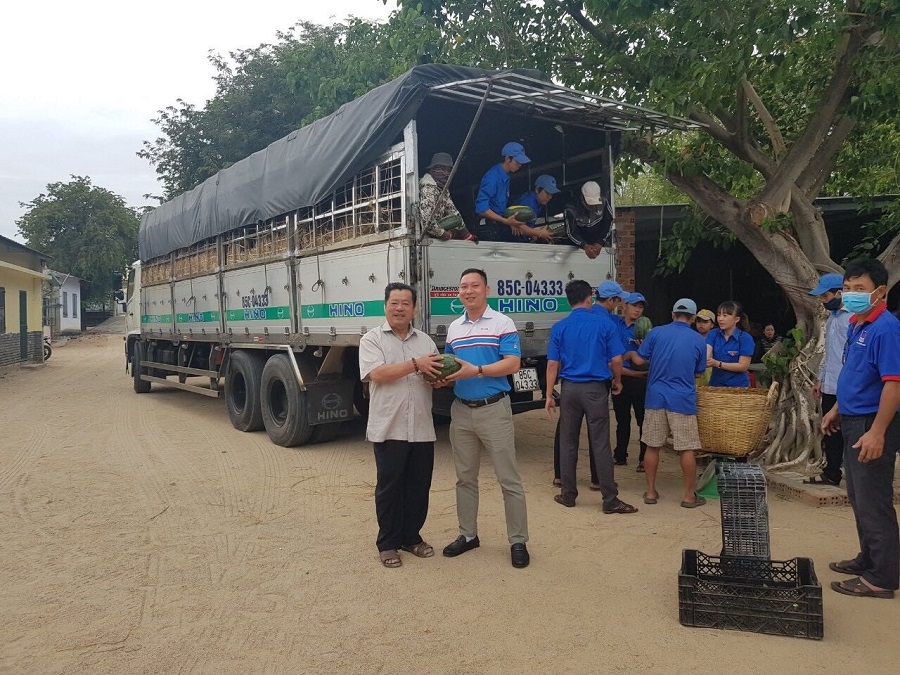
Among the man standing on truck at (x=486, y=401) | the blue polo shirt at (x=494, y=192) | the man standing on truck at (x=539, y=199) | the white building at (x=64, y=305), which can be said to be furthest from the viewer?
the white building at (x=64, y=305)

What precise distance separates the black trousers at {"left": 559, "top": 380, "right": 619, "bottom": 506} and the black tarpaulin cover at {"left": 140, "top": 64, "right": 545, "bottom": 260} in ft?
8.50

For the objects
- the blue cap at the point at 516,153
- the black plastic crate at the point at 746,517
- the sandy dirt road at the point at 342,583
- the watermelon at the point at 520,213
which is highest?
the blue cap at the point at 516,153

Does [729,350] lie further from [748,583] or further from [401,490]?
[401,490]

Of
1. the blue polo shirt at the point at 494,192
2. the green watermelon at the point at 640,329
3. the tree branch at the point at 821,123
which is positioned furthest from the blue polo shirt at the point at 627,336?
the tree branch at the point at 821,123

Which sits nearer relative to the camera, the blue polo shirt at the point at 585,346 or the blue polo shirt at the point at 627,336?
the blue polo shirt at the point at 585,346

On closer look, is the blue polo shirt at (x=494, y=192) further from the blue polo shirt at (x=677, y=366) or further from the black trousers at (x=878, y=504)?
the black trousers at (x=878, y=504)

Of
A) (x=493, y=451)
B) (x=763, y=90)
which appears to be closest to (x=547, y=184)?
(x=763, y=90)

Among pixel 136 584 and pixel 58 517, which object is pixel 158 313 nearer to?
pixel 58 517

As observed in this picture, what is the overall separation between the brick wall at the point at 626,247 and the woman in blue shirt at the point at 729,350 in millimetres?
4222

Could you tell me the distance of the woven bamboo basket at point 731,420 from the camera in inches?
198

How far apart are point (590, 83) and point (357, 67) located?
3.97 metres

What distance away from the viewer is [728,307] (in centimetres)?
578

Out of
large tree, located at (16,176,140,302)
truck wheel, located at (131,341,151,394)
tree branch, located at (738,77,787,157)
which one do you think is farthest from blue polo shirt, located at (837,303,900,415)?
large tree, located at (16,176,140,302)

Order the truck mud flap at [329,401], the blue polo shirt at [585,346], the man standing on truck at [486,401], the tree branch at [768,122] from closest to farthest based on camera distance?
the man standing on truck at [486,401], the blue polo shirt at [585,346], the tree branch at [768,122], the truck mud flap at [329,401]
